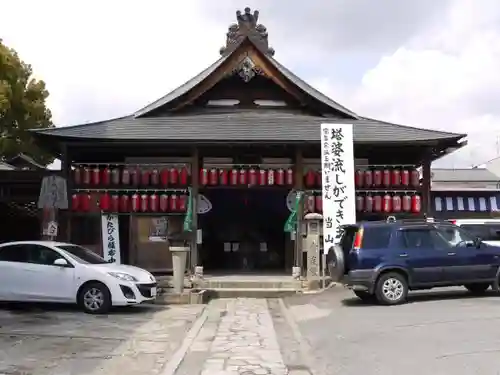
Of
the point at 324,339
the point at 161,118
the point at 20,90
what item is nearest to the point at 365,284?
the point at 324,339

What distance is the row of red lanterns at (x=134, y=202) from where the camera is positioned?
17.6 m

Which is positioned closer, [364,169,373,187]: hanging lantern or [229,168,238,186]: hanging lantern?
[229,168,238,186]: hanging lantern

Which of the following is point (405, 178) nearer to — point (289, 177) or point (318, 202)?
point (318, 202)

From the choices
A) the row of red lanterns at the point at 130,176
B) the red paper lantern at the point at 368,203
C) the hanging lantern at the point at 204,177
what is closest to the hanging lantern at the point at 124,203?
the row of red lanterns at the point at 130,176

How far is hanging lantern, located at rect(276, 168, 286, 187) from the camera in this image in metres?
17.9

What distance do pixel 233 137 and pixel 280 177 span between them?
1.87 meters

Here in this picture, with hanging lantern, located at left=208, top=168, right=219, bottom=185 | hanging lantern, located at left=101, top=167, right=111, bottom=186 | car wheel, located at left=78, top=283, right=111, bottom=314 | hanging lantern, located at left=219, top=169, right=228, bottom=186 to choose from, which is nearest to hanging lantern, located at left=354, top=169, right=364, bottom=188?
hanging lantern, located at left=219, top=169, right=228, bottom=186

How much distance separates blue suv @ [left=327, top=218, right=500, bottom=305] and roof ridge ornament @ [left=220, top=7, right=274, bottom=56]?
8318 mm

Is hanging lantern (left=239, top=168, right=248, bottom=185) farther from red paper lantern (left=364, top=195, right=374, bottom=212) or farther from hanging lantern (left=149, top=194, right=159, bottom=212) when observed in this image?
A: red paper lantern (left=364, top=195, right=374, bottom=212)

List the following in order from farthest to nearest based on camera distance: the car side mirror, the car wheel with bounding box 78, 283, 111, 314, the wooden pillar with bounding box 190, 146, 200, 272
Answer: the wooden pillar with bounding box 190, 146, 200, 272 → the car side mirror → the car wheel with bounding box 78, 283, 111, 314

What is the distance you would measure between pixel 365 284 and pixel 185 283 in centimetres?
546

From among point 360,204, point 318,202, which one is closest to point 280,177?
point 318,202

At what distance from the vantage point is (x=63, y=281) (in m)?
12.4

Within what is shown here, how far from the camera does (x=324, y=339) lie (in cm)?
951
